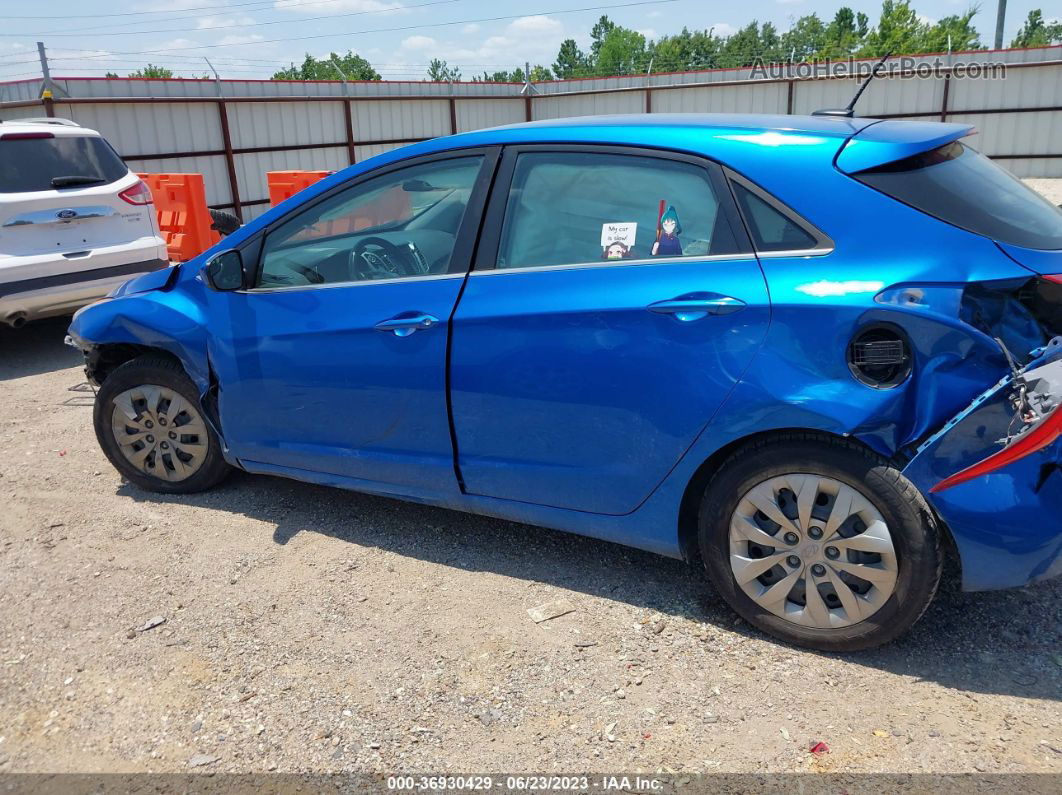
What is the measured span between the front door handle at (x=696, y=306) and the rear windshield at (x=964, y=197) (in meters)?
0.57

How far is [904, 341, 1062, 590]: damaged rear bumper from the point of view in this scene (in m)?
2.52

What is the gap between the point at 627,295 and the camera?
9.74 feet

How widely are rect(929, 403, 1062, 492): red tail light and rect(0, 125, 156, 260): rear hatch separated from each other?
6.72m

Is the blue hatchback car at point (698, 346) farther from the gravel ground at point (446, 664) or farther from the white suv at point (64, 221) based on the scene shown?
the white suv at point (64, 221)

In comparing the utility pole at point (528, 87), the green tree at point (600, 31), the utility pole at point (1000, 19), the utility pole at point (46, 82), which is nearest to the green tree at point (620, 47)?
the green tree at point (600, 31)

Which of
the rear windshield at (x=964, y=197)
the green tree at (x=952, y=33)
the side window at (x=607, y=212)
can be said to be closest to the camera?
the rear windshield at (x=964, y=197)

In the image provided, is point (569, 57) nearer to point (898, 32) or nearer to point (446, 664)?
point (898, 32)

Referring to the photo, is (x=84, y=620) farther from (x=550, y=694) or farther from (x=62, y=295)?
(x=62, y=295)

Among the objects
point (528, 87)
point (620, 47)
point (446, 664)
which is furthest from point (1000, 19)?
point (620, 47)

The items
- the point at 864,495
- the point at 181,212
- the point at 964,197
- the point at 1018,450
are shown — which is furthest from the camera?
the point at 181,212

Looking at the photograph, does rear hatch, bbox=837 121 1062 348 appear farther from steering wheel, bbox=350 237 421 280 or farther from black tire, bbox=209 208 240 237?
black tire, bbox=209 208 240 237

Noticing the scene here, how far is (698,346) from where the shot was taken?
9.33ft

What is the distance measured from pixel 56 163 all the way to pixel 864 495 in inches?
271

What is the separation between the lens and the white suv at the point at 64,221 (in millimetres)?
6652
